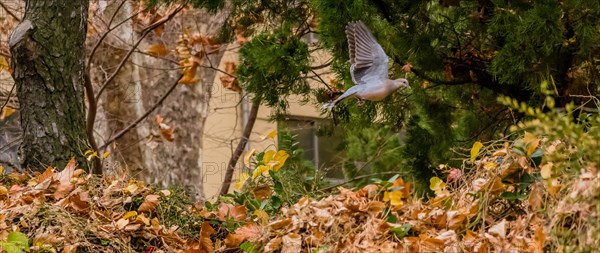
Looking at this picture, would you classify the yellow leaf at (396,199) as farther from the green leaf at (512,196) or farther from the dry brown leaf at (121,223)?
the dry brown leaf at (121,223)

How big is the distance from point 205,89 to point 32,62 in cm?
542

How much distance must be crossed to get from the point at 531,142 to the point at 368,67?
1.83 meters

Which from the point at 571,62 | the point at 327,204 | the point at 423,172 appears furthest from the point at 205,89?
the point at 327,204

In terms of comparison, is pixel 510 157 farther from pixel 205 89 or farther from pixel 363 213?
pixel 205 89

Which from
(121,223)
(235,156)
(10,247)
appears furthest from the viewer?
(235,156)

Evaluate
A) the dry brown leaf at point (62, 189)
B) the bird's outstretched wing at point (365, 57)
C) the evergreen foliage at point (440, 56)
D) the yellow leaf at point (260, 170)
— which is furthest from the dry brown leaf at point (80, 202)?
the evergreen foliage at point (440, 56)

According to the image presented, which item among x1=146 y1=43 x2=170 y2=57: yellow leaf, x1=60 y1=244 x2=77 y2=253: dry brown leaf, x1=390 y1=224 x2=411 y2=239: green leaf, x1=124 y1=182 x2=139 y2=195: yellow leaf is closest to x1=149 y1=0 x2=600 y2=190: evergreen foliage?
x1=146 y1=43 x2=170 y2=57: yellow leaf

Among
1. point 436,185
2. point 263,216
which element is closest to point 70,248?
point 263,216

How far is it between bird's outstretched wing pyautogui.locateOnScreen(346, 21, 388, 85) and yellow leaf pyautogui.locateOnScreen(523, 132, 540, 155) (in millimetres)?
1719

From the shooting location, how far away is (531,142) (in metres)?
3.01

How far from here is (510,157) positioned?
3098 mm

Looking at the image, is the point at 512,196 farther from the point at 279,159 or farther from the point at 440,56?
the point at 440,56

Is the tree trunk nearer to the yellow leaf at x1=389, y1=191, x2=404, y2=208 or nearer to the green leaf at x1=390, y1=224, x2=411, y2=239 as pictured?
the yellow leaf at x1=389, y1=191, x2=404, y2=208

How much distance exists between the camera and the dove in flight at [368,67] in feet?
15.4
